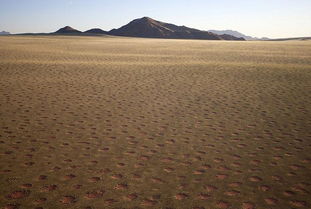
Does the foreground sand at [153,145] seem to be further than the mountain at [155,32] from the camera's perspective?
No

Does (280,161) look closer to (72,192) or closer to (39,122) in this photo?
(72,192)

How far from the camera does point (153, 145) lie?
6.91 m

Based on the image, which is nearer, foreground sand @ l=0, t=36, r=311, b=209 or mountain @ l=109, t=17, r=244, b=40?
foreground sand @ l=0, t=36, r=311, b=209

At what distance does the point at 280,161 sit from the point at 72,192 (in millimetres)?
4472

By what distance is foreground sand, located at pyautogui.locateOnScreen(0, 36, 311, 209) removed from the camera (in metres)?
4.75

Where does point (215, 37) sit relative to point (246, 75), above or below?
above

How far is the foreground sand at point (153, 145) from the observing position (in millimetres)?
4746

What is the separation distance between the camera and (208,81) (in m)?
15.2

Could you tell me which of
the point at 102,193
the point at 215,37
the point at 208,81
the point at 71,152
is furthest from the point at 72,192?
the point at 215,37

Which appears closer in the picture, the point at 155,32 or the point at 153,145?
the point at 153,145

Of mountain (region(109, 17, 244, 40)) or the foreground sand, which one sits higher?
mountain (region(109, 17, 244, 40))

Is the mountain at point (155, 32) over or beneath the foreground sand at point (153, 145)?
over

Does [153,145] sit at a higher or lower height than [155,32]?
lower

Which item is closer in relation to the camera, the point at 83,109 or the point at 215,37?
the point at 83,109
